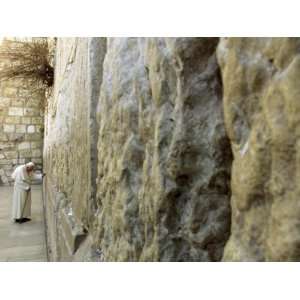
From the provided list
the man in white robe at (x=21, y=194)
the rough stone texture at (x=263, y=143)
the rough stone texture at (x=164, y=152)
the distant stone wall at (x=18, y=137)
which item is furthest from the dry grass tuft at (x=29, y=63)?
the distant stone wall at (x=18, y=137)

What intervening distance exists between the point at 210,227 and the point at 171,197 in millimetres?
90

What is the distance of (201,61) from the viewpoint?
0.55 metres

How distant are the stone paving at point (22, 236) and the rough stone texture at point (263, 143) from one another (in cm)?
350

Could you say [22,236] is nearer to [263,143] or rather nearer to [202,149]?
[202,149]

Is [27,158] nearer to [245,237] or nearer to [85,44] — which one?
[85,44]

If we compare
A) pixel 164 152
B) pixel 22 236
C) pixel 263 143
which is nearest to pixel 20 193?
pixel 22 236

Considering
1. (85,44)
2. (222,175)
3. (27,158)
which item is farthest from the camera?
(27,158)

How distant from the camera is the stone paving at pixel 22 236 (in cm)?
392

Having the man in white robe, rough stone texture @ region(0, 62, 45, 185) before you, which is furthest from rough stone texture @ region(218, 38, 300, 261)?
rough stone texture @ region(0, 62, 45, 185)

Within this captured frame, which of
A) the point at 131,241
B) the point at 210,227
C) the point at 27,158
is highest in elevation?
the point at 210,227

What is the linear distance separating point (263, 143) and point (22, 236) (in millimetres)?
4954

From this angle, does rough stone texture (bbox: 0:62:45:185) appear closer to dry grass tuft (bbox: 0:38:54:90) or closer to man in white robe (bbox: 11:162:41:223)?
man in white robe (bbox: 11:162:41:223)

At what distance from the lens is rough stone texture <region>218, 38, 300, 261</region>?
0.36 metres
